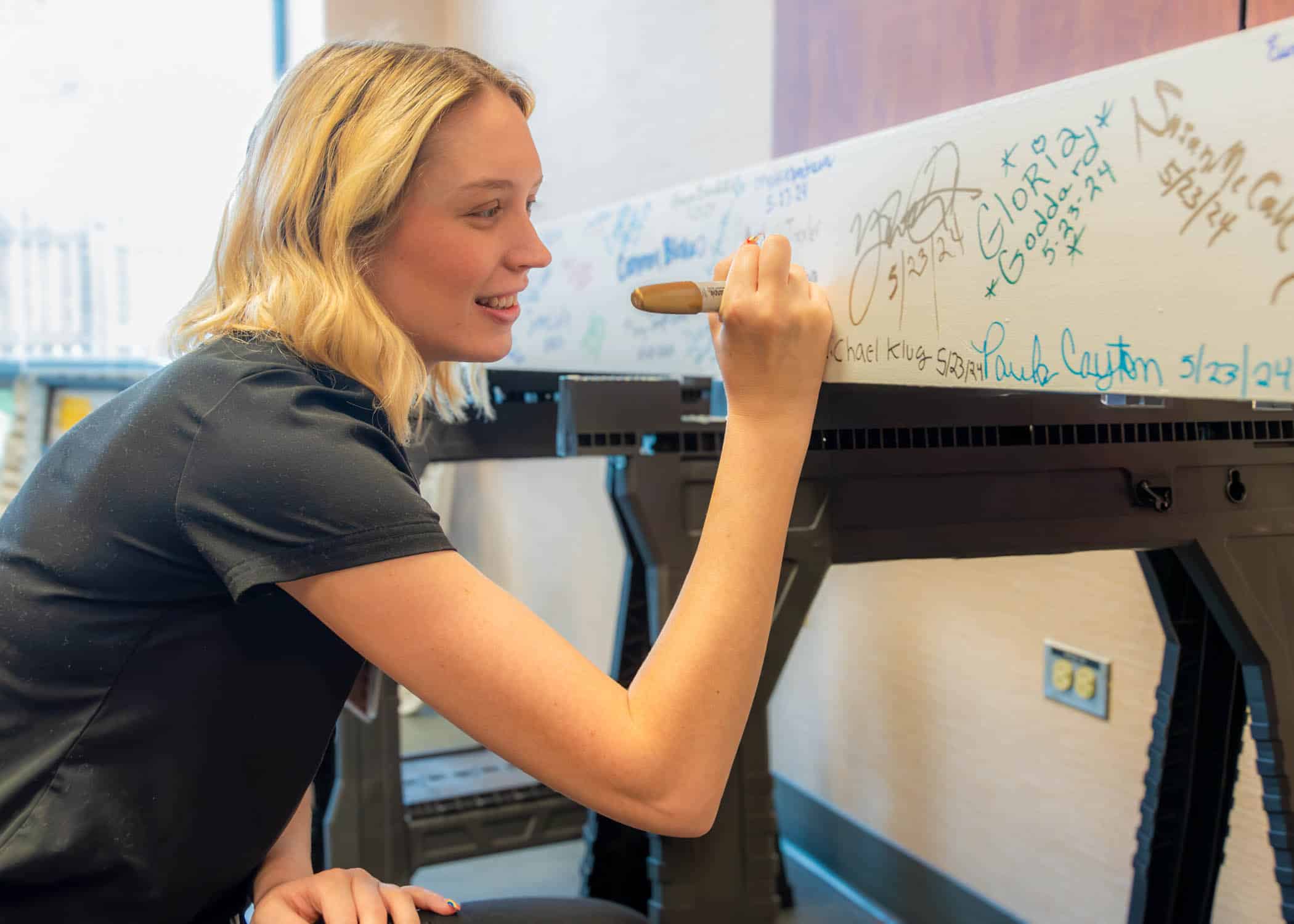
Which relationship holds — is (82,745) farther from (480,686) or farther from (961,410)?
(961,410)

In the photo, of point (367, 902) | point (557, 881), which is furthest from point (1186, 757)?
point (557, 881)

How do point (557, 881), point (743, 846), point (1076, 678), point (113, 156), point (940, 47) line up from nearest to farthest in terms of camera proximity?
point (743, 846)
point (940, 47)
point (1076, 678)
point (557, 881)
point (113, 156)

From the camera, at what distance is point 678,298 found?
71 centimetres

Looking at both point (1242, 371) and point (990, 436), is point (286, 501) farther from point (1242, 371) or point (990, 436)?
point (990, 436)

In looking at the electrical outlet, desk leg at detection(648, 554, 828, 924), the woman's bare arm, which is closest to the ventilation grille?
desk leg at detection(648, 554, 828, 924)

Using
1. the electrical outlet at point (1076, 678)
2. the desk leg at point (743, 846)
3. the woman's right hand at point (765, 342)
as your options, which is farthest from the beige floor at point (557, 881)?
the woman's right hand at point (765, 342)

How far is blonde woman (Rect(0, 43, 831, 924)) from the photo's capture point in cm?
59

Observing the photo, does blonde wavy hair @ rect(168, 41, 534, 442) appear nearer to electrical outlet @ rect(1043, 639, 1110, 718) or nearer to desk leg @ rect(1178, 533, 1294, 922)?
desk leg @ rect(1178, 533, 1294, 922)

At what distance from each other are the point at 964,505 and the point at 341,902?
0.56 metres

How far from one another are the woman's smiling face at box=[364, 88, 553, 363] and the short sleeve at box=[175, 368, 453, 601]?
→ 6.3 inches

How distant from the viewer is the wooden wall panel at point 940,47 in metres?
0.78

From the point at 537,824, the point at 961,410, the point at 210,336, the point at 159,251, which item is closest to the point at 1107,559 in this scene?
the point at 961,410

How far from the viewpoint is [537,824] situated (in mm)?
1746

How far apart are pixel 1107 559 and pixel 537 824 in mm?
953
